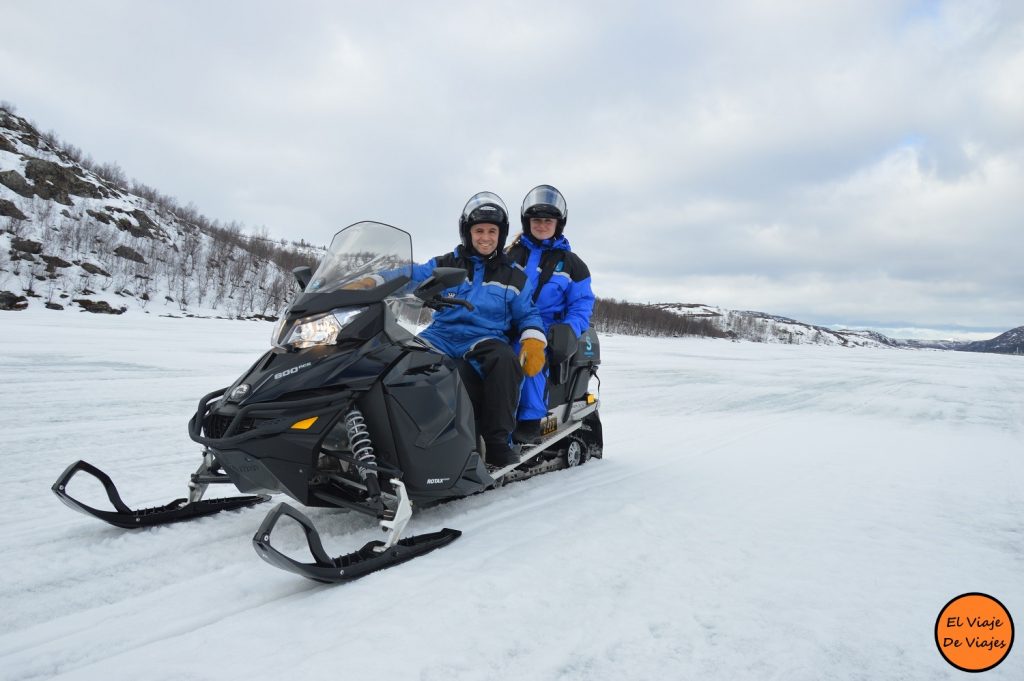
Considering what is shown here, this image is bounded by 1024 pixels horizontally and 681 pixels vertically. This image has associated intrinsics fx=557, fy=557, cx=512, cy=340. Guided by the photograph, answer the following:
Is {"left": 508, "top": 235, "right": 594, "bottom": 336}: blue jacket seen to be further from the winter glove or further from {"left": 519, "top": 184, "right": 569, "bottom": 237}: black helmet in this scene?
the winter glove

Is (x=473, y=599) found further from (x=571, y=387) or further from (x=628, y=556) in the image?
(x=571, y=387)

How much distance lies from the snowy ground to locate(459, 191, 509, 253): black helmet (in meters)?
1.64

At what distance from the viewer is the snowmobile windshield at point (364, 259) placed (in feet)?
8.73

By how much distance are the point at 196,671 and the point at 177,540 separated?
1.09 meters

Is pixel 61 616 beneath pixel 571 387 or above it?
beneath

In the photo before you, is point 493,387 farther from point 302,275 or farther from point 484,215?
point 302,275

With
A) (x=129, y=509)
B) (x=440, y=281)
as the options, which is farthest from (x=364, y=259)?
(x=129, y=509)

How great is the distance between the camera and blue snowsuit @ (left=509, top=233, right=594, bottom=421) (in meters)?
4.10

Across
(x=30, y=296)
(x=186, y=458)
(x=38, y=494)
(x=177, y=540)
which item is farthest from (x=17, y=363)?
(x=30, y=296)

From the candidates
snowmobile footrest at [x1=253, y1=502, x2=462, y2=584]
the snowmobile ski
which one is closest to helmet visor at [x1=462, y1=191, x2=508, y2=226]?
the snowmobile ski

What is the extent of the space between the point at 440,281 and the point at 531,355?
95 cm

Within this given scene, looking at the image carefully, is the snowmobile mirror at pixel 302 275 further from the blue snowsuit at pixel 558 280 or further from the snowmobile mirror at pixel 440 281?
the blue snowsuit at pixel 558 280

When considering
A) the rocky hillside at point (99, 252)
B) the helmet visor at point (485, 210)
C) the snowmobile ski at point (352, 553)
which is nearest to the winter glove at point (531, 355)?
the helmet visor at point (485, 210)

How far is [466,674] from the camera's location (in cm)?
165
